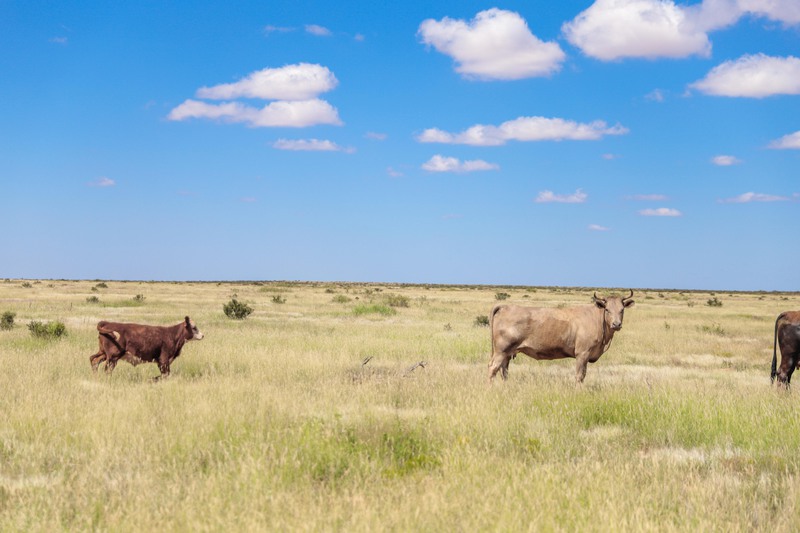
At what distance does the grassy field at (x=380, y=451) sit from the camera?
5168mm

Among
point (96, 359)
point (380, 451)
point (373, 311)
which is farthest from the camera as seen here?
point (373, 311)

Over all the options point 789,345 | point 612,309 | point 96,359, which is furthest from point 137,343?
point 789,345

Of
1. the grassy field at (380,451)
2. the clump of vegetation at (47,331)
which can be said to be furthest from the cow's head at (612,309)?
the clump of vegetation at (47,331)

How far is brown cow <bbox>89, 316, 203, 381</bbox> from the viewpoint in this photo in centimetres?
1175

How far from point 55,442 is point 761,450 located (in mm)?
8108

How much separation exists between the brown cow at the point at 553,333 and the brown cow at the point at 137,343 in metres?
5.81

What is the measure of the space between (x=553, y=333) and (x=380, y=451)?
6060 millimetres

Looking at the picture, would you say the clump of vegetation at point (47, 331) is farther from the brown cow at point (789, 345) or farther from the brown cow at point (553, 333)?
the brown cow at point (789, 345)

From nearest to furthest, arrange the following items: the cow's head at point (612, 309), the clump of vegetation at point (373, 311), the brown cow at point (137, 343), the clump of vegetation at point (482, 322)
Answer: the brown cow at point (137, 343) → the cow's head at point (612, 309) → the clump of vegetation at point (482, 322) → the clump of vegetation at point (373, 311)

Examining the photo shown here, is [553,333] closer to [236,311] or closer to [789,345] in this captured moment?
[789,345]

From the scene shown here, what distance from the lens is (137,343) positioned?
38.7ft

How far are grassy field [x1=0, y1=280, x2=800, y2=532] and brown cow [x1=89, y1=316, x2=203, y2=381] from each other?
1.22 ft

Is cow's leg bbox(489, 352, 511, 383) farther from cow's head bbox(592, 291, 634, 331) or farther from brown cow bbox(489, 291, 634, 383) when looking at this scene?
cow's head bbox(592, 291, 634, 331)

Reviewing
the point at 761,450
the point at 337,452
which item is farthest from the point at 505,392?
the point at 337,452
